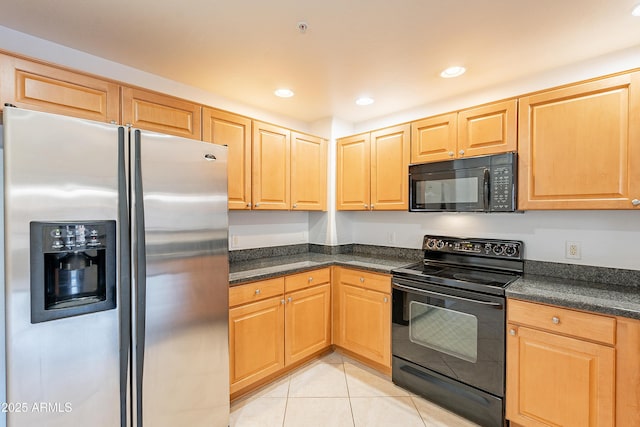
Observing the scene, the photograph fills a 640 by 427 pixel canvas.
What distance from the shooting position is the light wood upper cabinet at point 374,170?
8.64ft

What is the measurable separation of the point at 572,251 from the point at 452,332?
1.00 m

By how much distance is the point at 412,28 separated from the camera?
5.41 ft

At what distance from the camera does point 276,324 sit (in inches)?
90.9

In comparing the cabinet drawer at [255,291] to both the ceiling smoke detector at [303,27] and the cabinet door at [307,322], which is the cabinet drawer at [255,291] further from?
the ceiling smoke detector at [303,27]

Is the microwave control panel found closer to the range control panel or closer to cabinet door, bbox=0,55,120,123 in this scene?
the range control panel

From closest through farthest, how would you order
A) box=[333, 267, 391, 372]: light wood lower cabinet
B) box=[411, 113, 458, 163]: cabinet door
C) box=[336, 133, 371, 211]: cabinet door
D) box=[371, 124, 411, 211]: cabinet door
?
box=[411, 113, 458, 163]: cabinet door < box=[333, 267, 391, 372]: light wood lower cabinet < box=[371, 124, 411, 211]: cabinet door < box=[336, 133, 371, 211]: cabinet door

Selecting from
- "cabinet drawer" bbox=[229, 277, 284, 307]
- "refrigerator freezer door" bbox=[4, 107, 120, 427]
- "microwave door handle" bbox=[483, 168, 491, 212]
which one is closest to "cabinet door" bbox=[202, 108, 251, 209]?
"cabinet drawer" bbox=[229, 277, 284, 307]

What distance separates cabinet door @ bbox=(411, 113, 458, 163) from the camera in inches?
91.0

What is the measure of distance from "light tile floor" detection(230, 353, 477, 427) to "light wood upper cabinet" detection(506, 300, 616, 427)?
1.53 feet

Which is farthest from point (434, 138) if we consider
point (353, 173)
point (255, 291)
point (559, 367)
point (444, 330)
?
point (255, 291)

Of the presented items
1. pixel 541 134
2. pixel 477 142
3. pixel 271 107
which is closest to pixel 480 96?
pixel 477 142

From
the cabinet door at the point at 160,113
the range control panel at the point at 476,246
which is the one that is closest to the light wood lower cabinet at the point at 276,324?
the range control panel at the point at 476,246

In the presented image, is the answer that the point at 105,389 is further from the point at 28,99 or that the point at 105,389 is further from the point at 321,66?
the point at 321,66

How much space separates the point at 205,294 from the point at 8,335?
0.76 metres
